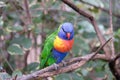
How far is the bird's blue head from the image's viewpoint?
1515 mm

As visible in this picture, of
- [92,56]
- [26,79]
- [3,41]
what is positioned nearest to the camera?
[26,79]

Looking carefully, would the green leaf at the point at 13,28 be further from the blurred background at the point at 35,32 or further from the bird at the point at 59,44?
the bird at the point at 59,44

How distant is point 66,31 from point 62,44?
74 mm

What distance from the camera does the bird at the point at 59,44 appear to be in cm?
153

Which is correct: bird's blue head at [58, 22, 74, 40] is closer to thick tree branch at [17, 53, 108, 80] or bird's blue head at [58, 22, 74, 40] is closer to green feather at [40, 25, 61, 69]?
green feather at [40, 25, 61, 69]

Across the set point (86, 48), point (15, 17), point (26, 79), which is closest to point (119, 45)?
point (86, 48)

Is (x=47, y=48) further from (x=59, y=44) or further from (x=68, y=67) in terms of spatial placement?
(x=68, y=67)

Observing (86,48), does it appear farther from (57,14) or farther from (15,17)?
(15,17)

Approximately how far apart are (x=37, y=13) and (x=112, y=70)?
2.81 feet

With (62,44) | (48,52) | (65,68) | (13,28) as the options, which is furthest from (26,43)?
(65,68)

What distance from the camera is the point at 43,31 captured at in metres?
2.36

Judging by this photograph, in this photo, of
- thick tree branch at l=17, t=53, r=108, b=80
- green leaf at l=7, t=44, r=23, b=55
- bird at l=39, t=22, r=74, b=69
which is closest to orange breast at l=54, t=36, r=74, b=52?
bird at l=39, t=22, r=74, b=69

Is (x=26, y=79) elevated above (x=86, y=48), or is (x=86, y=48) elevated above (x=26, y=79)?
(x=26, y=79)

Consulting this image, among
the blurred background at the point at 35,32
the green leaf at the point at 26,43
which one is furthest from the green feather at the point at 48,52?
the green leaf at the point at 26,43
